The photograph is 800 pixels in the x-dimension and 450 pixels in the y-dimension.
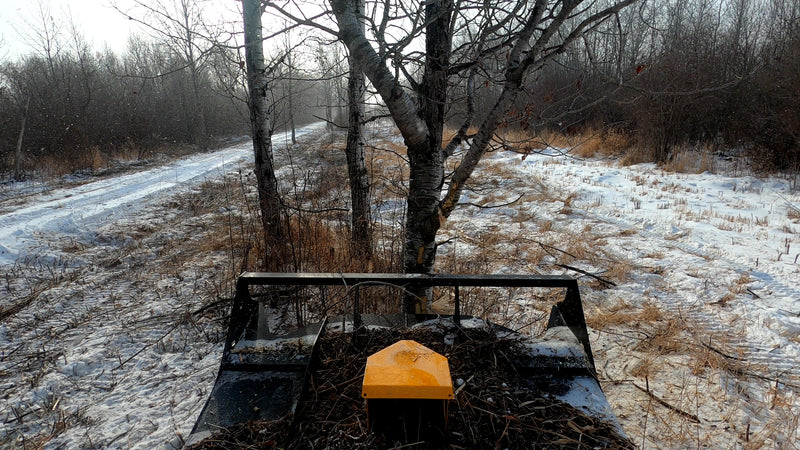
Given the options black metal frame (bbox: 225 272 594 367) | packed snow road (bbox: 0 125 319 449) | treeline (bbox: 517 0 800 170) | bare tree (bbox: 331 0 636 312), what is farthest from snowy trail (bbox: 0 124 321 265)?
treeline (bbox: 517 0 800 170)

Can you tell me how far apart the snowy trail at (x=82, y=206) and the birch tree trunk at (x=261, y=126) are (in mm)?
4066

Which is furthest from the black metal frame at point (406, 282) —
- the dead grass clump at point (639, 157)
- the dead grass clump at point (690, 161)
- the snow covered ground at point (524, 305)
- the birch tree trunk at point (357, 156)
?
the dead grass clump at point (639, 157)

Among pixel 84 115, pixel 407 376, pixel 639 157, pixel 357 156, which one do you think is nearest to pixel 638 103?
pixel 639 157

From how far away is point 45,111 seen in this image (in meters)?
16.7

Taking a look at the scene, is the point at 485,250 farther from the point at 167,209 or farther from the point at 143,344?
the point at 167,209

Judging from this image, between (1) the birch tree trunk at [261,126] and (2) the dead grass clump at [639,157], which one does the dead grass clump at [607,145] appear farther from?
(1) the birch tree trunk at [261,126]

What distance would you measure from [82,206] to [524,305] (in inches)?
377

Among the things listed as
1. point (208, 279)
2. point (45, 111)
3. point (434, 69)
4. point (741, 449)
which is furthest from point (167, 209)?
point (45, 111)

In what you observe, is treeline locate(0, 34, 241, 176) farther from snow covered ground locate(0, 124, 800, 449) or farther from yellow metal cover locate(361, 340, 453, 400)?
yellow metal cover locate(361, 340, 453, 400)

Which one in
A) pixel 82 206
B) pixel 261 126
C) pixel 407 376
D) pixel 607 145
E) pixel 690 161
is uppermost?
pixel 261 126

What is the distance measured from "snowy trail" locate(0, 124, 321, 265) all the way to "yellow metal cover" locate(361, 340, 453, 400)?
7001 mm

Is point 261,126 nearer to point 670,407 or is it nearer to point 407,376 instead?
point 407,376

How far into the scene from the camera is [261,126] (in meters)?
5.36

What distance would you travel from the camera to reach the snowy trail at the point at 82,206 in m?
6.88
